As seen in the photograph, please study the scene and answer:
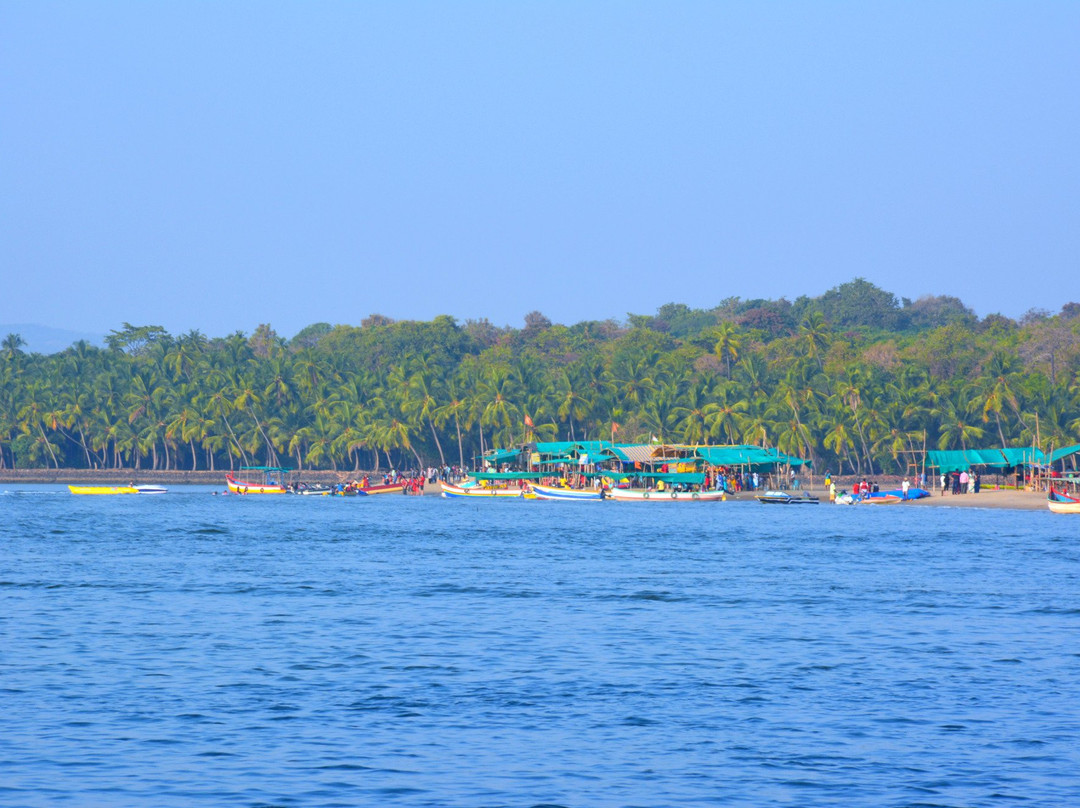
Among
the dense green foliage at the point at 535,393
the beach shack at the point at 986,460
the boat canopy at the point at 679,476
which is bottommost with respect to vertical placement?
the boat canopy at the point at 679,476

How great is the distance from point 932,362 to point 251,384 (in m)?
61.7

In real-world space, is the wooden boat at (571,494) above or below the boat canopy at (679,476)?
below

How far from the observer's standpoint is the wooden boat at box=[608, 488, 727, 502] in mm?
88062

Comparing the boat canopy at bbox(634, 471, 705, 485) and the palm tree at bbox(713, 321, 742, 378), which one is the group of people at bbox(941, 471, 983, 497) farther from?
the palm tree at bbox(713, 321, 742, 378)

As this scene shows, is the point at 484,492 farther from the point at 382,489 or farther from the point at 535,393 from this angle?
the point at 535,393

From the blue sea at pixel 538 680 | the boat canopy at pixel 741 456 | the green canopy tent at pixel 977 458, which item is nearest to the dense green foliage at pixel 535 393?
the boat canopy at pixel 741 456

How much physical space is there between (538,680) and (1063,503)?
172 feet

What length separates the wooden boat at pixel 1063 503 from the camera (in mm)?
64562

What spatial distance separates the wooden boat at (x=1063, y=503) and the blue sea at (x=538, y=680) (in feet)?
78.8

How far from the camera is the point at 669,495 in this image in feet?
288

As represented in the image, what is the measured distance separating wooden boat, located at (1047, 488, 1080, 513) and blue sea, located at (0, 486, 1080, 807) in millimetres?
24030

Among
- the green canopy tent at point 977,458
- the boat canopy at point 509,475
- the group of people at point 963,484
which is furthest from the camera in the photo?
the boat canopy at point 509,475

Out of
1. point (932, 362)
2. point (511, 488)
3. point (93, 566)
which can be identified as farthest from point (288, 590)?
point (932, 362)

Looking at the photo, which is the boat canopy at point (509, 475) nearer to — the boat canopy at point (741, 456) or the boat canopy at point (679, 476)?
the boat canopy at point (679, 476)
